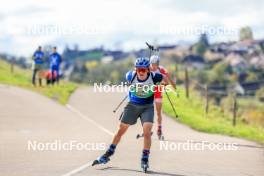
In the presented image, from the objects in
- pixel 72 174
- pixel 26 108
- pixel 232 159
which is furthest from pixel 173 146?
pixel 26 108

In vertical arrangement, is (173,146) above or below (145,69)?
below

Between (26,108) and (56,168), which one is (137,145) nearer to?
(56,168)

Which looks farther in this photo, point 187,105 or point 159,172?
point 187,105

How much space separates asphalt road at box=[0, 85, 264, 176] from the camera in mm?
10938

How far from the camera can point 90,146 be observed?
1462cm

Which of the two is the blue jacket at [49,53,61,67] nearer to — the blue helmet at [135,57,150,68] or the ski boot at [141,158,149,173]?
the blue helmet at [135,57,150,68]

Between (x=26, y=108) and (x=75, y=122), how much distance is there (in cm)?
335

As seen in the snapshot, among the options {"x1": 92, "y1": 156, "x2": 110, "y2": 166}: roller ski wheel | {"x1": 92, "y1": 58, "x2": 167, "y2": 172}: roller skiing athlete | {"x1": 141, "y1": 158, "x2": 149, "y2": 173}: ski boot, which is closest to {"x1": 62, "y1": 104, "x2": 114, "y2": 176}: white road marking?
{"x1": 92, "y1": 156, "x2": 110, "y2": 166}: roller ski wheel

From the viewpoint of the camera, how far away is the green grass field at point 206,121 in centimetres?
2007

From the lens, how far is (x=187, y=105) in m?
29.8

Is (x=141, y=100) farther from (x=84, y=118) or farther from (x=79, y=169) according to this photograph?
(x=84, y=118)

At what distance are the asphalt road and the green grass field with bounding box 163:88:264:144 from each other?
64 cm

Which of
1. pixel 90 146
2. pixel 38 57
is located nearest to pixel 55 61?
pixel 38 57

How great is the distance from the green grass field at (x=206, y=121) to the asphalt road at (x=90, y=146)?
64cm
